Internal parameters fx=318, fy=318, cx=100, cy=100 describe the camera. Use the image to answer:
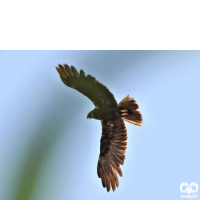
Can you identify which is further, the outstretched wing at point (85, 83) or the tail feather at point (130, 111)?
the tail feather at point (130, 111)

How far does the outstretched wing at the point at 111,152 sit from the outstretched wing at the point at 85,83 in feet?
2.55

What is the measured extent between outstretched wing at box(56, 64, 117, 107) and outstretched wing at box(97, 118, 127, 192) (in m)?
0.78

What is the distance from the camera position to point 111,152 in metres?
5.95

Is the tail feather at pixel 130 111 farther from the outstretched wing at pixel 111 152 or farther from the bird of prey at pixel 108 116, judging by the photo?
the outstretched wing at pixel 111 152

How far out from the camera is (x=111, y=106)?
520cm

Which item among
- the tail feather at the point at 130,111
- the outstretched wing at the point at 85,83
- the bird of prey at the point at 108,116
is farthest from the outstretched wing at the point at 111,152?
the outstretched wing at the point at 85,83

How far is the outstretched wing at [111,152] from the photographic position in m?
5.71

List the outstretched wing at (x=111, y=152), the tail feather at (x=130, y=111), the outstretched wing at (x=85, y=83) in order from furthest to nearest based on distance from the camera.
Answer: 1. the outstretched wing at (x=111, y=152)
2. the tail feather at (x=130, y=111)
3. the outstretched wing at (x=85, y=83)

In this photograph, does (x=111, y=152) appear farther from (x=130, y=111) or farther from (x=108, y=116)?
(x=130, y=111)

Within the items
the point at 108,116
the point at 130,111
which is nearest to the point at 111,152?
the point at 108,116
